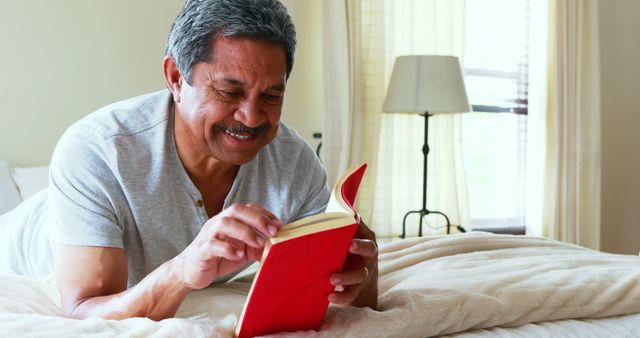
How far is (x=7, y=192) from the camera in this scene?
2.68m

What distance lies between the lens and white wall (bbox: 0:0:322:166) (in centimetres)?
305

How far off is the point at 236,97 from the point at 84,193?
0.31 meters

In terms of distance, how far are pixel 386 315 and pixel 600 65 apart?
420cm

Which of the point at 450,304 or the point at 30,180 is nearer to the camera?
the point at 450,304

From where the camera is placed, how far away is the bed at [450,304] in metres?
0.96

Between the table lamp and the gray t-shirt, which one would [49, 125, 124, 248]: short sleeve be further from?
the table lamp

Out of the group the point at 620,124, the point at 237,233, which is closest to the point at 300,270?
the point at 237,233

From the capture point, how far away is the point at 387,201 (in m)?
4.04

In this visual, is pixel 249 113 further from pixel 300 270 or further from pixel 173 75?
pixel 300 270

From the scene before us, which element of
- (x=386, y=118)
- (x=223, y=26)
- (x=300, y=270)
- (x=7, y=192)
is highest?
(x=223, y=26)

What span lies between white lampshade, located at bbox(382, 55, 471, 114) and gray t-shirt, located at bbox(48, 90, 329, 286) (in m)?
2.13

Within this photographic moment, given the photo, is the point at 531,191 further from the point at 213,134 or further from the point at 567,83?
the point at 213,134

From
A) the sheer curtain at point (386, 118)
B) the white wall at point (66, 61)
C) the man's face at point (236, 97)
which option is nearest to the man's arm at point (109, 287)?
the man's face at point (236, 97)

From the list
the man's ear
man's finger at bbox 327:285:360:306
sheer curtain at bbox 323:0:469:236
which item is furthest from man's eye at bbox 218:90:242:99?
sheer curtain at bbox 323:0:469:236
